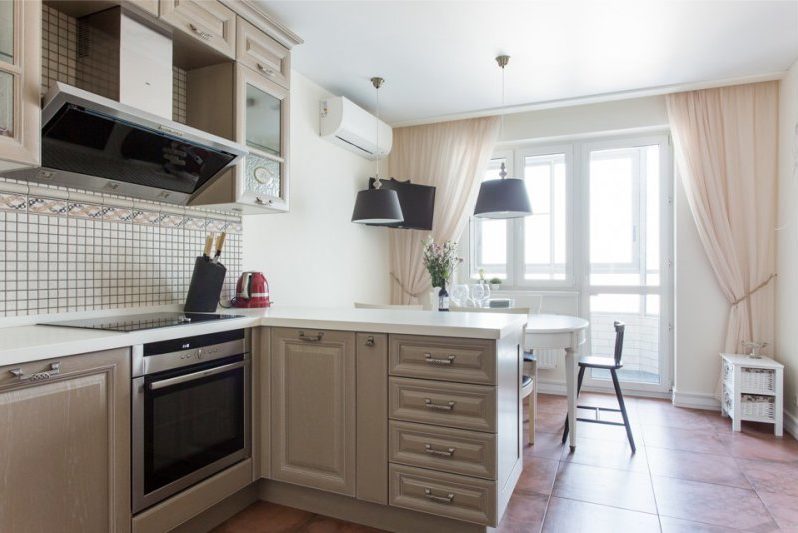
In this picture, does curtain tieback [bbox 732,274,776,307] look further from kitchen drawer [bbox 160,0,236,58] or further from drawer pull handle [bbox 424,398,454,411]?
kitchen drawer [bbox 160,0,236,58]

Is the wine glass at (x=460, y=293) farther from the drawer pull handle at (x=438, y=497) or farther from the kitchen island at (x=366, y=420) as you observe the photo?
the drawer pull handle at (x=438, y=497)

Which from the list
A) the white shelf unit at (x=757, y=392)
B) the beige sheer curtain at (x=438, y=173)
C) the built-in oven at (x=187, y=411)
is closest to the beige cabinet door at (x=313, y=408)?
the built-in oven at (x=187, y=411)

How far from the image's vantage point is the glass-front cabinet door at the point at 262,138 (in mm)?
2398

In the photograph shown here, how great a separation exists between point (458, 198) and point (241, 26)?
8.58 feet

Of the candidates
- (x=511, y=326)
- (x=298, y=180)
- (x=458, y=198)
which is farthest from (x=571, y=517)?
(x=458, y=198)

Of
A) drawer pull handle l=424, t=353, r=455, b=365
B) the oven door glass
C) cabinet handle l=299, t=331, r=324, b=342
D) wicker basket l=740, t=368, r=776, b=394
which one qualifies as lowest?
wicker basket l=740, t=368, r=776, b=394

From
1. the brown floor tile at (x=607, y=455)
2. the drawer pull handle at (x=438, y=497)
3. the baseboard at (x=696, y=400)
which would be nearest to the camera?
the drawer pull handle at (x=438, y=497)

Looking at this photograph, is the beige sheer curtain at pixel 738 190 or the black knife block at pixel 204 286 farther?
the beige sheer curtain at pixel 738 190

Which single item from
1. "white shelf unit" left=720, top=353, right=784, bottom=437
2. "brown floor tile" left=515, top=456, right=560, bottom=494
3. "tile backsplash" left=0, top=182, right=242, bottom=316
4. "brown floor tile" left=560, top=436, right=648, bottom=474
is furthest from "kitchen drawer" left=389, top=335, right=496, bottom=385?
"white shelf unit" left=720, top=353, right=784, bottom=437

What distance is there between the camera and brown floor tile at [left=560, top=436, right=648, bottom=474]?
2.73 metres

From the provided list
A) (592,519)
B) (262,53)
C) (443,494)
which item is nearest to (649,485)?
(592,519)

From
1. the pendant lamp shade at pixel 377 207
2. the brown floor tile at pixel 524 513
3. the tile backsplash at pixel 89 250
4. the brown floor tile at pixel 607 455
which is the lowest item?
the brown floor tile at pixel 607 455

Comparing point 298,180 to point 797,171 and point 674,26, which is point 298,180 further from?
point 797,171

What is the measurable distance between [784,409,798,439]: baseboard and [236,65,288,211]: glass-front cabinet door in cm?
363
